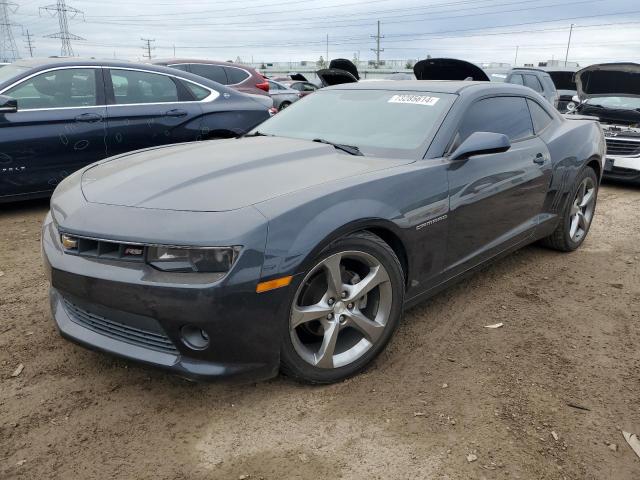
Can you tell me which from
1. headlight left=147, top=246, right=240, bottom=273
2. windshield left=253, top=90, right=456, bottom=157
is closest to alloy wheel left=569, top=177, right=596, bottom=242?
windshield left=253, top=90, right=456, bottom=157

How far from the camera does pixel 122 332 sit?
2330 millimetres

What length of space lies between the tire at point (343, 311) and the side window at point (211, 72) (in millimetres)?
7211

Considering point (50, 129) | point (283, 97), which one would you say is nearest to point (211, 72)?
point (50, 129)

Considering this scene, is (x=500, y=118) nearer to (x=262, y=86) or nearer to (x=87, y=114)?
(x=87, y=114)

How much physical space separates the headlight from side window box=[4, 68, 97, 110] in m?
3.73

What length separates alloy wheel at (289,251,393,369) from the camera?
244 cm

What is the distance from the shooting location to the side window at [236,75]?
9156 millimetres

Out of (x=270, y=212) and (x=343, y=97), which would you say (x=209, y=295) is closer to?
(x=270, y=212)

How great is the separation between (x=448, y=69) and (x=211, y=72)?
15.2 feet

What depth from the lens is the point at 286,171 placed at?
2709 mm

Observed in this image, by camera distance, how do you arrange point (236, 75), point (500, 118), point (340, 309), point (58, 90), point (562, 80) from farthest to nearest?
1. point (562, 80)
2. point (236, 75)
3. point (58, 90)
4. point (500, 118)
5. point (340, 309)

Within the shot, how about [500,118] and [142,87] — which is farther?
[142,87]

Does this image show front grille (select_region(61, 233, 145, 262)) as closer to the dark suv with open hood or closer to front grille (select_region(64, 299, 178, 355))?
front grille (select_region(64, 299, 178, 355))

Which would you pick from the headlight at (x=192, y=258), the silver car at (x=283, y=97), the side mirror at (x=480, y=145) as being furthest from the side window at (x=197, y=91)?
the silver car at (x=283, y=97)
